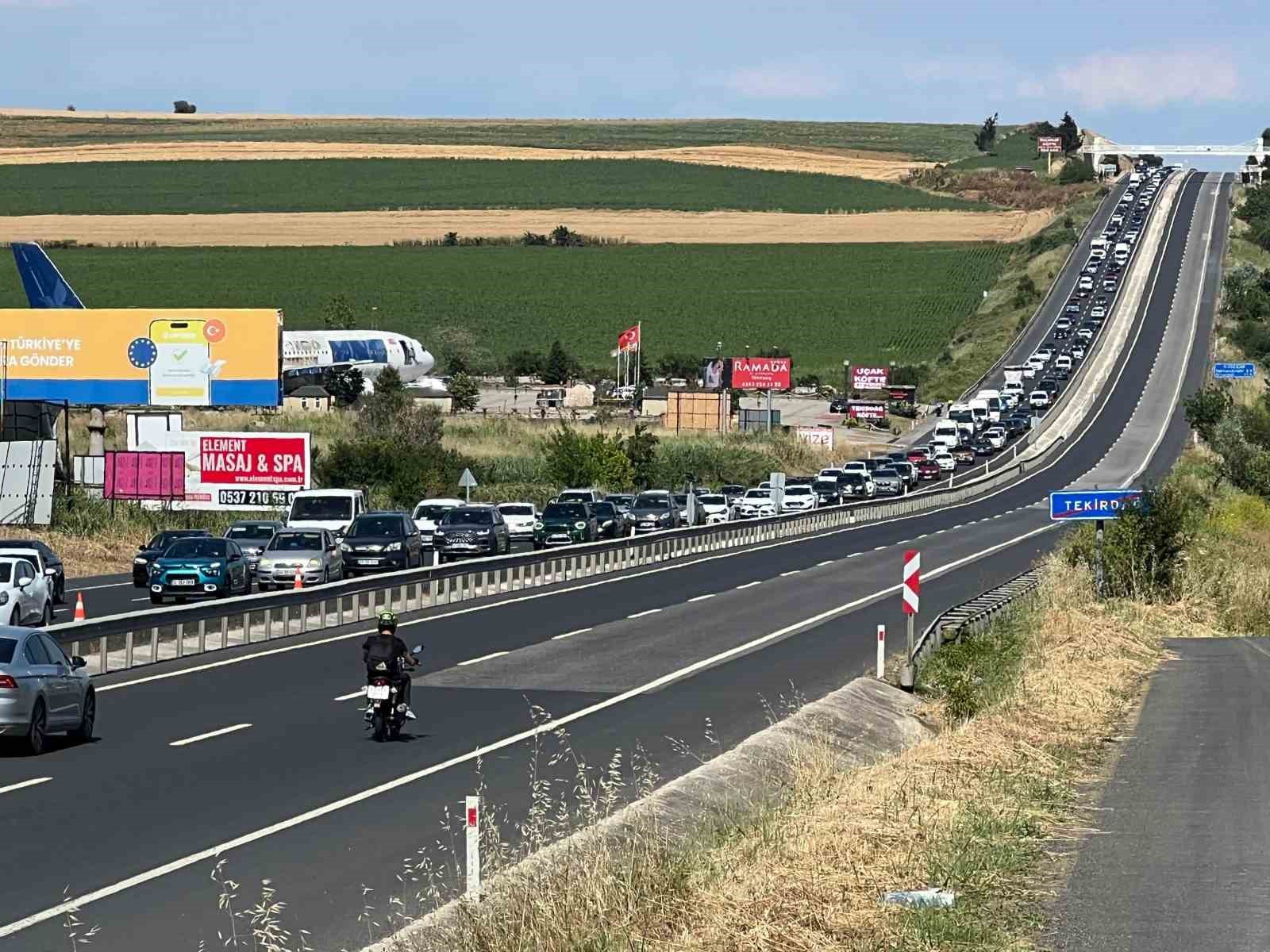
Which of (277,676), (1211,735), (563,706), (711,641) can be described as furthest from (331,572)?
(1211,735)

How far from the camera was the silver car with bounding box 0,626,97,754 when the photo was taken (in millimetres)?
19125

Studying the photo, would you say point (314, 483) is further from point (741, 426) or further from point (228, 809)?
point (228, 809)

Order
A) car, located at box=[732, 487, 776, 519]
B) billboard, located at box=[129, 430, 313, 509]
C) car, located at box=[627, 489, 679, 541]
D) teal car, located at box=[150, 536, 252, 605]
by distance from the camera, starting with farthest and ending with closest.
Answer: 1. car, located at box=[732, 487, 776, 519]
2. car, located at box=[627, 489, 679, 541]
3. billboard, located at box=[129, 430, 313, 509]
4. teal car, located at box=[150, 536, 252, 605]

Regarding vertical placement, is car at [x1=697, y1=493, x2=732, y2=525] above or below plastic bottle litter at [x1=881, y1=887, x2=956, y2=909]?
below

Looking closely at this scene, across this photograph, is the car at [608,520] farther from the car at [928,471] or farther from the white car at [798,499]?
the car at [928,471]

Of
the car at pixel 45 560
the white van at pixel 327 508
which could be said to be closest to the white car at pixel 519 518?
the white van at pixel 327 508

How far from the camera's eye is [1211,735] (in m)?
20.2

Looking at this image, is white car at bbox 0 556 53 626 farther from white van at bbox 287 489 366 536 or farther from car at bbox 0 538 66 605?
white van at bbox 287 489 366 536

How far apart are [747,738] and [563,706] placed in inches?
185

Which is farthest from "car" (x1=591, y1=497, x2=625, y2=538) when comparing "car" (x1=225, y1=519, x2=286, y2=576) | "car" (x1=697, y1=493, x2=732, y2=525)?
"car" (x1=225, y1=519, x2=286, y2=576)

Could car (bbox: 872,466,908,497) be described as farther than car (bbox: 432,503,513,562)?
Yes

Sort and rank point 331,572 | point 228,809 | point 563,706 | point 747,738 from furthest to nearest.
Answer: point 331,572 < point 563,706 < point 747,738 < point 228,809

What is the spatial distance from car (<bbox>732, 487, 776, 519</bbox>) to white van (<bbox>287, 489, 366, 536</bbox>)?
24920 millimetres

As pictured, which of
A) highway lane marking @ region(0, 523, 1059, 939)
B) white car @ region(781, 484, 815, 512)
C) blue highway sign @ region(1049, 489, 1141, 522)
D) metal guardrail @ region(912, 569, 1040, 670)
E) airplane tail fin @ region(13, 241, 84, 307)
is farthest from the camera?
airplane tail fin @ region(13, 241, 84, 307)
